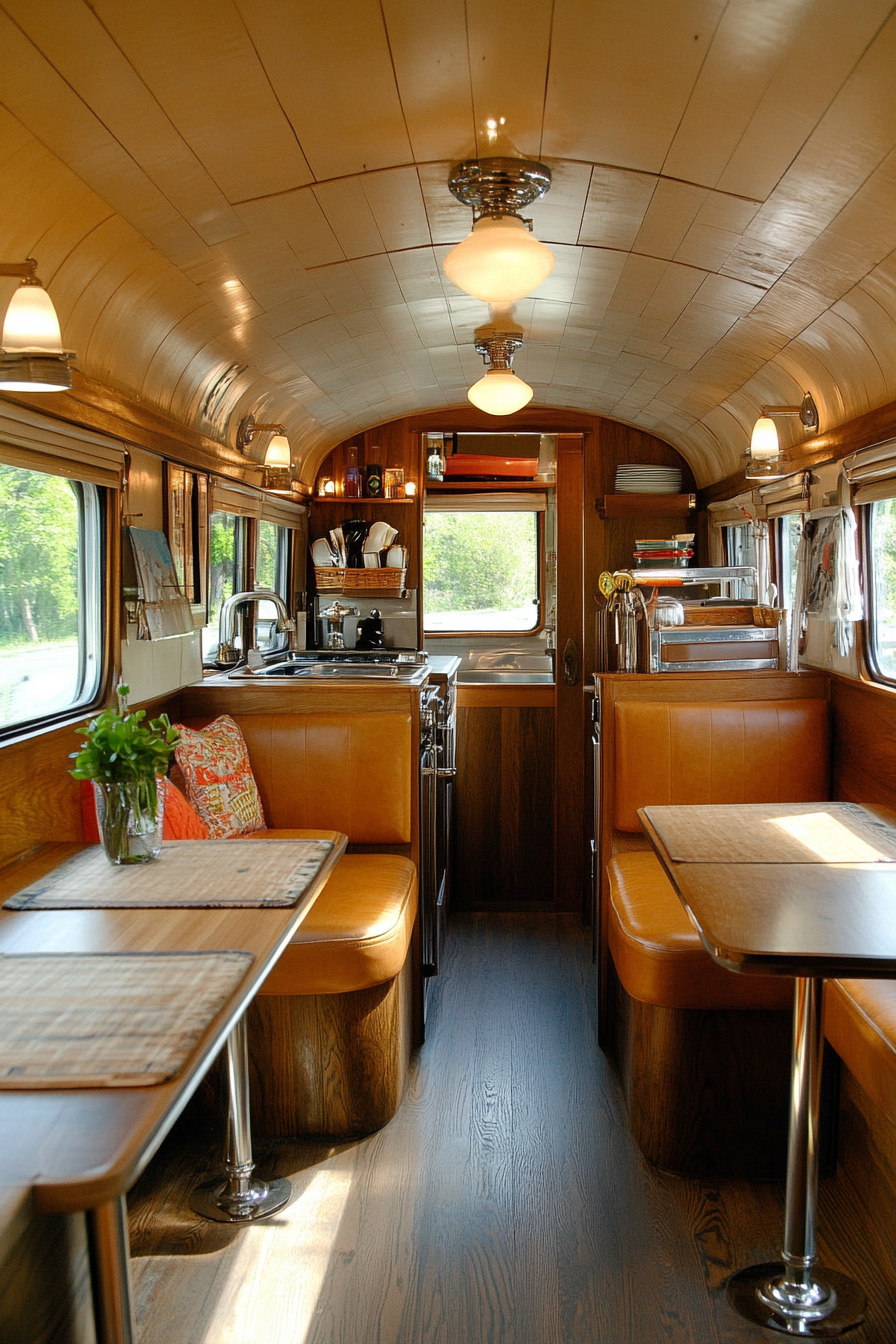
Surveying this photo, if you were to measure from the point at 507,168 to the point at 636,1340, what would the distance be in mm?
2572

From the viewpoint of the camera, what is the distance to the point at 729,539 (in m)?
5.38

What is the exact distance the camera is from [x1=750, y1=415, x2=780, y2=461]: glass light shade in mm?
3885

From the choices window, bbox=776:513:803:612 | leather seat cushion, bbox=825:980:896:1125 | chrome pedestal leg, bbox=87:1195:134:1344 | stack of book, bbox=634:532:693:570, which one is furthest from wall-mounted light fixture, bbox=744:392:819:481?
chrome pedestal leg, bbox=87:1195:134:1344

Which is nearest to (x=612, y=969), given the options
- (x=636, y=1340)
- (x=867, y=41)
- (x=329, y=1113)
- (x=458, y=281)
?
(x=329, y=1113)

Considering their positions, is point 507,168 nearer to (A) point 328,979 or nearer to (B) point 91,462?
(B) point 91,462

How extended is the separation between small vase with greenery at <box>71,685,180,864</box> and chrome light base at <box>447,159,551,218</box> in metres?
1.44

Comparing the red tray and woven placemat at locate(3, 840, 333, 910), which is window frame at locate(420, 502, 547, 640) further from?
woven placemat at locate(3, 840, 333, 910)

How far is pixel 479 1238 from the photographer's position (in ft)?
8.45

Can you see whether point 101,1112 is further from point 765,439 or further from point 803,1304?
point 765,439

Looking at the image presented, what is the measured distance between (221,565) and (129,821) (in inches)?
87.4

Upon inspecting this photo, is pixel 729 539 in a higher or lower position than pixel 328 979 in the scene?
higher

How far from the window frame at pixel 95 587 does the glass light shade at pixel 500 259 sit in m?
1.22

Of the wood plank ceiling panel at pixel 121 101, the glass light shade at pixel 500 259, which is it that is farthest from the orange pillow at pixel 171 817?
the glass light shade at pixel 500 259

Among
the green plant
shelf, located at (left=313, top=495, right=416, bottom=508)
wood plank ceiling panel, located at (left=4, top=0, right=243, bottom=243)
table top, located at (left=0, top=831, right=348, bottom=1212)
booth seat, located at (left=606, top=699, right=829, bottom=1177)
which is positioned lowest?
booth seat, located at (left=606, top=699, right=829, bottom=1177)
